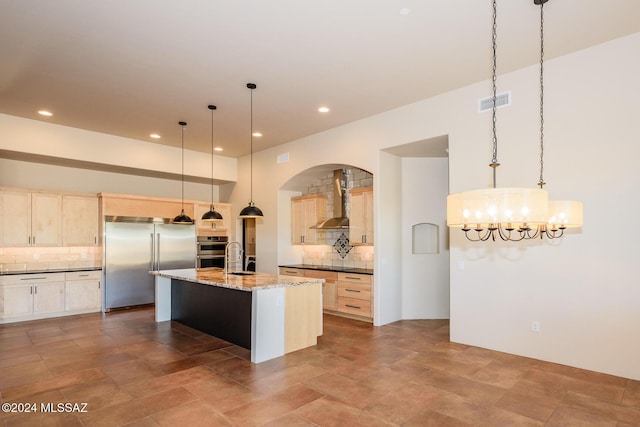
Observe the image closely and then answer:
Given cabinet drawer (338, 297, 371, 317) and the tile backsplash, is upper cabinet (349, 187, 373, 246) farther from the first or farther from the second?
the tile backsplash

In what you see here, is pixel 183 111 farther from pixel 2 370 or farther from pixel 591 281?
pixel 591 281

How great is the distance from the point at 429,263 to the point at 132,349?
4912 mm

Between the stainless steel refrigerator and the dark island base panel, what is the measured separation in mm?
1619

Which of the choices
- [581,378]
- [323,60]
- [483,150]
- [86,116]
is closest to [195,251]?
[86,116]

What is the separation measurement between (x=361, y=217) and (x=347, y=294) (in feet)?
4.68

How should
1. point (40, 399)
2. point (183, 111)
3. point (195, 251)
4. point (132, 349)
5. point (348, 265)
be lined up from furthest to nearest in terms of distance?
1. point (195, 251)
2. point (348, 265)
3. point (183, 111)
4. point (132, 349)
5. point (40, 399)

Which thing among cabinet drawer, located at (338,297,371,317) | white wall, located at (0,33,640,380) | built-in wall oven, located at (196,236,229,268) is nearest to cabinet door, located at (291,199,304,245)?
cabinet drawer, located at (338,297,371,317)

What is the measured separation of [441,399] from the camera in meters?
3.33

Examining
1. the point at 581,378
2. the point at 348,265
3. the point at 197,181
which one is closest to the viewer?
the point at 581,378

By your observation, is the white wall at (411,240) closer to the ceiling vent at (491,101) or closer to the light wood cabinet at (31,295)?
the ceiling vent at (491,101)

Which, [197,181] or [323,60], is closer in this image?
[323,60]

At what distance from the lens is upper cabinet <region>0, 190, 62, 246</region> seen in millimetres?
6445

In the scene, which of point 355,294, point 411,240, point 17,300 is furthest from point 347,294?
point 17,300

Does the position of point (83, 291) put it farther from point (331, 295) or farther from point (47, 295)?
point (331, 295)
